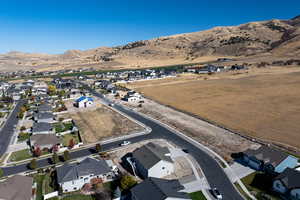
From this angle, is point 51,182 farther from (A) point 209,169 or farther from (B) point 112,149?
(A) point 209,169

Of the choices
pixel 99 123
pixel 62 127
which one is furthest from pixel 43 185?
pixel 99 123

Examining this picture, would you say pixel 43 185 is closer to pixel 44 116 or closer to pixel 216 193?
pixel 216 193

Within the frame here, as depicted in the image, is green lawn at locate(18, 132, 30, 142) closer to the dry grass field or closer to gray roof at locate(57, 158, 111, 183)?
gray roof at locate(57, 158, 111, 183)

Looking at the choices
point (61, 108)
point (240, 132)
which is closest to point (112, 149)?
point (240, 132)

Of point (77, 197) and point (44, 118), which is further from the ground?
point (44, 118)

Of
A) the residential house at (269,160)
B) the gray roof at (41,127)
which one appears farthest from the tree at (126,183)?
the gray roof at (41,127)

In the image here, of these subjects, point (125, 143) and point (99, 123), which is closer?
point (125, 143)
